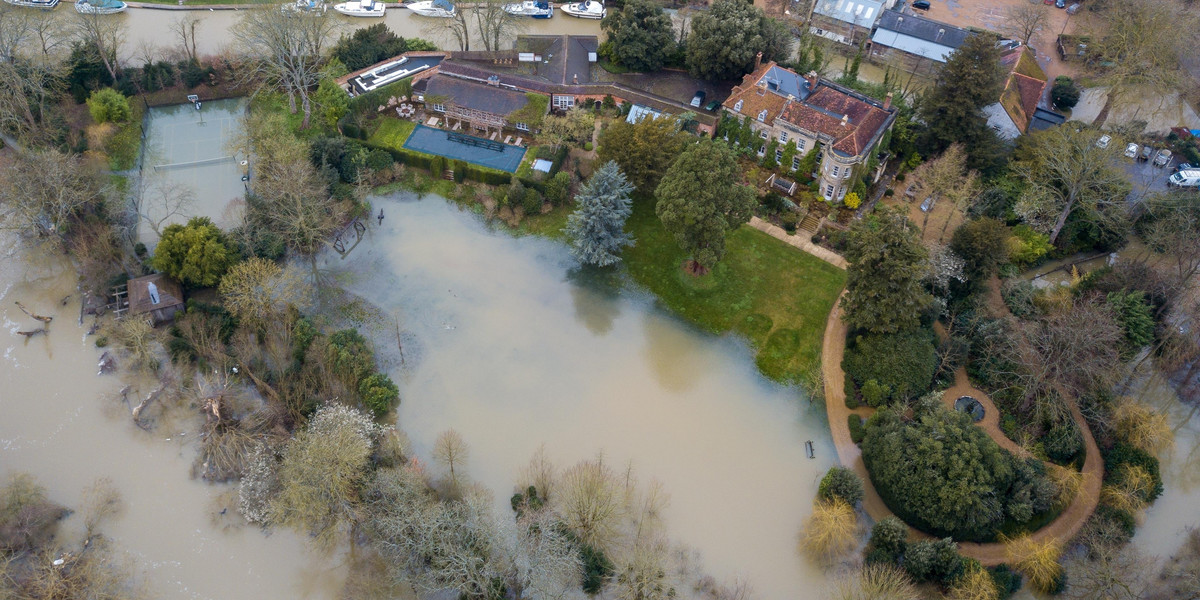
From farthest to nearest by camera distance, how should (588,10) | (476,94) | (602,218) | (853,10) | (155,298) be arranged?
(588,10) → (853,10) → (476,94) → (602,218) → (155,298)

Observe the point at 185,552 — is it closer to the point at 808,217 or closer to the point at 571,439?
the point at 571,439

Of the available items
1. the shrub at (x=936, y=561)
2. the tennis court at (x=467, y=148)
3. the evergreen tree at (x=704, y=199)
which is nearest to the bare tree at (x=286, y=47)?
the tennis court at (x=467, y=148)

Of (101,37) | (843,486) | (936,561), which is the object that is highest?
(101,37)

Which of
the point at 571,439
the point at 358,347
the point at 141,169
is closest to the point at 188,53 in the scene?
the point at 141,169

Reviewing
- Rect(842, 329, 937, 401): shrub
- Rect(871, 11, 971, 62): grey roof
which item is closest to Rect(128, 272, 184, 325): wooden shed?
Rect(842, 329, 937, 401): shrub

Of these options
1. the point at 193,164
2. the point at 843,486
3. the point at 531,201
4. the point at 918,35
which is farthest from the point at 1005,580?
the point at 193,164

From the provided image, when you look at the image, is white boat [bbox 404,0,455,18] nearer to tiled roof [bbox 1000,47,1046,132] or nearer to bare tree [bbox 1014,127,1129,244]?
tiled roof [bbox 1000,47,1046,132]

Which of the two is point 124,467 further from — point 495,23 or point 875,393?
point 495,23
